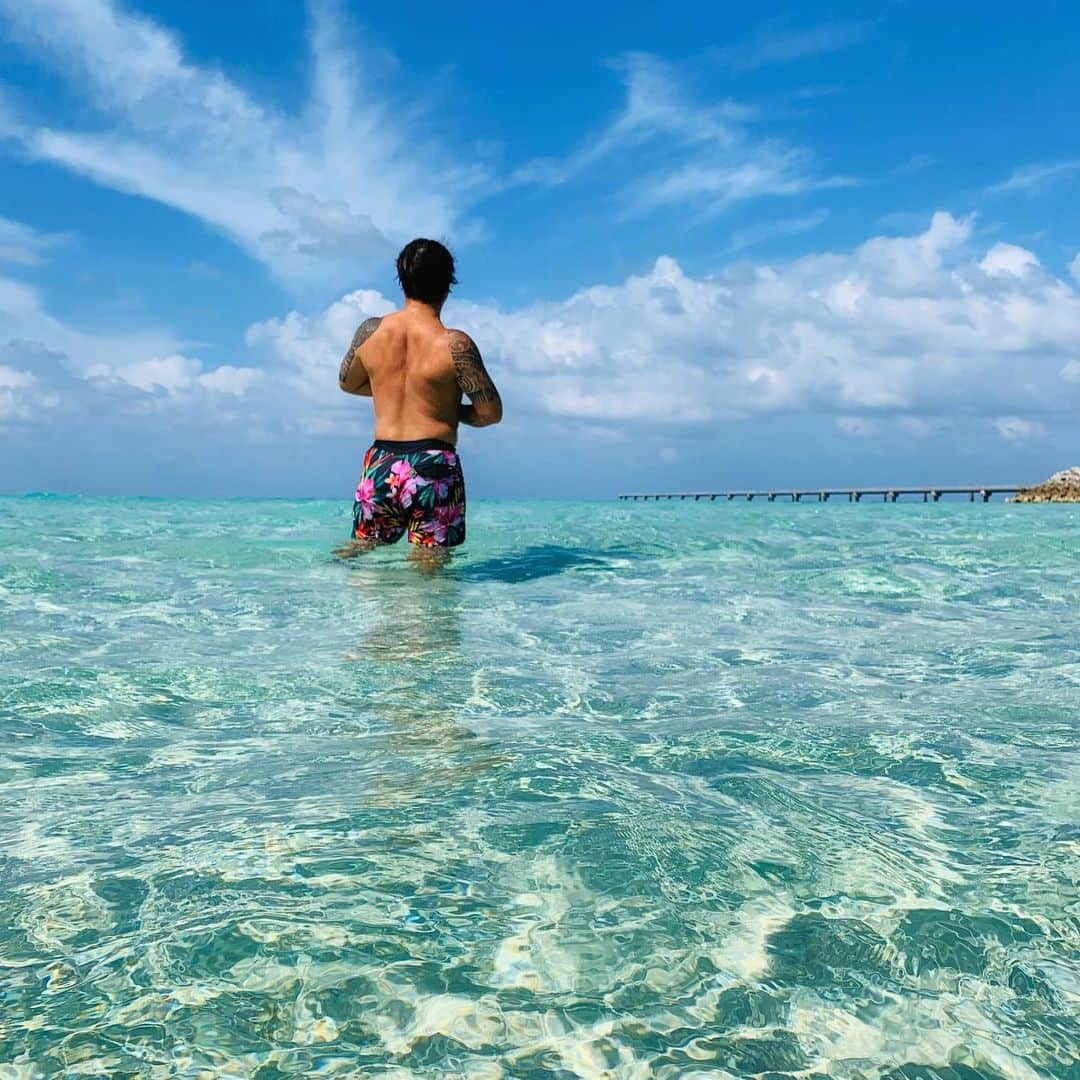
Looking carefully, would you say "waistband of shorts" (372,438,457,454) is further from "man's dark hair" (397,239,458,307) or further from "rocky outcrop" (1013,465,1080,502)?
"rocky outcrop" (1013,465,1080,502)

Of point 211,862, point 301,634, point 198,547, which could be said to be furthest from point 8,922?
point 198,547

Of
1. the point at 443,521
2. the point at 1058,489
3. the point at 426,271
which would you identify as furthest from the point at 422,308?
the point at 1058,489

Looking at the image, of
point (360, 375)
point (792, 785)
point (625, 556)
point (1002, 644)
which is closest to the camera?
point (792, 785)

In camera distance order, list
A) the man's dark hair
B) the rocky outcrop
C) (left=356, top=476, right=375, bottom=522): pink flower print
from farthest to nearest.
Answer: the rocky outcrop, (left=356, top=476, right=375, bottom=522): pink flower print, the man's dark hair

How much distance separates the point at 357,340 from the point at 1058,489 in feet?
129

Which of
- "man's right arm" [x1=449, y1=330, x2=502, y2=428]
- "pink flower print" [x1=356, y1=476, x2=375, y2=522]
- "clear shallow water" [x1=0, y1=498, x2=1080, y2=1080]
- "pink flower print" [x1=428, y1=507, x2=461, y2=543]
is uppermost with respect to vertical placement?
"man's right arm" [x1=449, y1=330, x2=502, y2=428]

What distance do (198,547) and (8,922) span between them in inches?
323

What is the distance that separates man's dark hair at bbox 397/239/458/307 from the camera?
21.4ft

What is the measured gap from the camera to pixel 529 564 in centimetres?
812

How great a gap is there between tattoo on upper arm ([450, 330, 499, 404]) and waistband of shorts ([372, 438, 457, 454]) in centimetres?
42

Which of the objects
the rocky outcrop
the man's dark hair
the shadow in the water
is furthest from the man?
the rocky outcrop

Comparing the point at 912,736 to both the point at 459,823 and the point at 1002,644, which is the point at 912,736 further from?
the point at 1002,644

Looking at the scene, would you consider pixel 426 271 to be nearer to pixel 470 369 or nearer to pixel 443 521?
pixel 470 369

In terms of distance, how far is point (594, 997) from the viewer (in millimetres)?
1457
